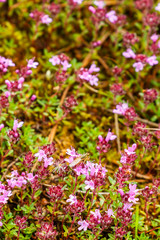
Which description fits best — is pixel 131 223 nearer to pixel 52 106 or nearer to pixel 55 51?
pixel 52 106

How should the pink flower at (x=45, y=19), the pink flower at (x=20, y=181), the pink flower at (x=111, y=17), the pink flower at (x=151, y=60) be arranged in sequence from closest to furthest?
the pink flower at (x=20, y=181) → the pink flower at (x=151, y=60) → the pink flower at (x=45, y=19) → the pink flower at (x=111, y=17)

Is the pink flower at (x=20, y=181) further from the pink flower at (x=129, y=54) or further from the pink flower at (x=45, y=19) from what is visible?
the pink flower at (x=45, y=19)

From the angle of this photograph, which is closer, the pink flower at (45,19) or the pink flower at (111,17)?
the pink flower at (45,19)

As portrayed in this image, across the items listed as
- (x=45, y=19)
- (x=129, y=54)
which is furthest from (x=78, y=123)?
(x=45, y=19)

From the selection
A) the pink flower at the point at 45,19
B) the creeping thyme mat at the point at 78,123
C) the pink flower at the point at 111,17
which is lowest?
the creeping thyme mat at the point at 78,123

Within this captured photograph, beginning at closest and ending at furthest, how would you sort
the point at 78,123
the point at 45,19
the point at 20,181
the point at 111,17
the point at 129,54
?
the point at 20,181, the point at 78,123, the point at 129,54, the point at 45,19, the point at 111,17

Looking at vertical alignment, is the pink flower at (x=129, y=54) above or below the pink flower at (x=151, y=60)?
above

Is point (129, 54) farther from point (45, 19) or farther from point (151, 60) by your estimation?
point (45, 19)

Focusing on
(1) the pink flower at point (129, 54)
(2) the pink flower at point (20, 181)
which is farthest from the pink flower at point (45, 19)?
(2) the pink flower at point (20, 181)

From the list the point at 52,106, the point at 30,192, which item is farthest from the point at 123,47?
the point at 30,192
